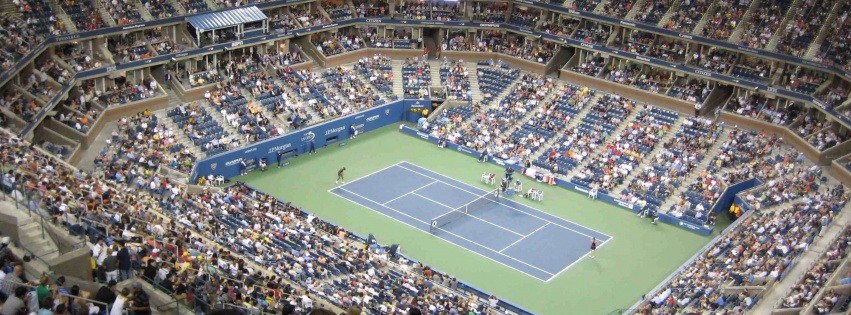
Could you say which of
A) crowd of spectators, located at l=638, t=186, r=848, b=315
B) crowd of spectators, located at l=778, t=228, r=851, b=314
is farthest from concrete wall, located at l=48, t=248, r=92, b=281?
crowd of spectators, located at l=778, t=228, r=851, b=314

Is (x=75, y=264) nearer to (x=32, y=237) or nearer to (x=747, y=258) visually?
(x=32, y=237)

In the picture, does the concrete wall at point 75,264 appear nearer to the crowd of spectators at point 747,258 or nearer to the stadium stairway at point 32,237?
the stadium stairway at point 32,237

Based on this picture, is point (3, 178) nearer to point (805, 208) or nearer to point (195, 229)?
point (195, 229)

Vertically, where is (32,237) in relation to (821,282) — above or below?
above

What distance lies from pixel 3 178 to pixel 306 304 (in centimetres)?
1119

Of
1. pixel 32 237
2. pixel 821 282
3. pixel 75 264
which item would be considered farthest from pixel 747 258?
pixel 32 237

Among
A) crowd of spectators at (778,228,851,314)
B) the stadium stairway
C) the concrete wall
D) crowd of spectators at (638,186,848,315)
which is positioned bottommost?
crowd of spectators at (638,186,848,315)

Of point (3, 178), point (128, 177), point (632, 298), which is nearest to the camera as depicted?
point (3, 178)

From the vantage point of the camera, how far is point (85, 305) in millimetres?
21328

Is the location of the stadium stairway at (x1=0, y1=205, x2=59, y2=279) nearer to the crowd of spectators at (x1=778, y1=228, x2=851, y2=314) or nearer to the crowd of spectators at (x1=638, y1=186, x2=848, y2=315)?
the crowd of spectators at (x1=638, y1=186, x2=848, y2=315)

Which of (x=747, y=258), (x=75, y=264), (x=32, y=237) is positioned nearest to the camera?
(x=75, y=264)

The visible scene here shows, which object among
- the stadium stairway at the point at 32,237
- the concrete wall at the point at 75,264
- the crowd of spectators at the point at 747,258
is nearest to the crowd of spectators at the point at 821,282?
the crowd of spectators at the point at 747,258

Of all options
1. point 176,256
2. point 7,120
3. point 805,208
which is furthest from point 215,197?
point 805,208

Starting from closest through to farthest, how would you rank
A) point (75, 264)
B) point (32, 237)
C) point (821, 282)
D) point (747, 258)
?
point (75, 264)
point (32, 237)
point (821, 282)
point (747, 258)
